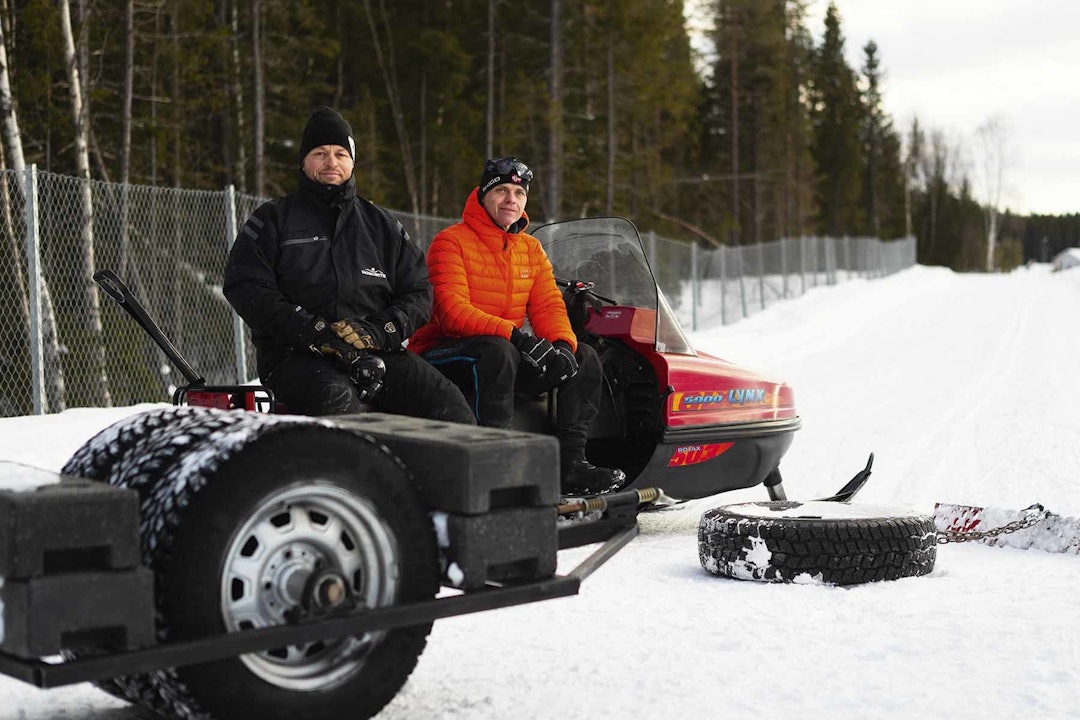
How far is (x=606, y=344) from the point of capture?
20.1 feet

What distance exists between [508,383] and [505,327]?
0.27m

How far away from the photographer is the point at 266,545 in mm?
2818

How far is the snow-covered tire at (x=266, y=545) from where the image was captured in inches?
105

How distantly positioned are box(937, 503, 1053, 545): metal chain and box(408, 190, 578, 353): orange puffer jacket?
1909 mm

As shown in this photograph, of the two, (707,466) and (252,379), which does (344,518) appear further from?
(252,379)

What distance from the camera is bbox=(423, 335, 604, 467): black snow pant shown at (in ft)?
17.3

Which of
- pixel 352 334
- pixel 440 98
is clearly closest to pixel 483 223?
pixel 352 334

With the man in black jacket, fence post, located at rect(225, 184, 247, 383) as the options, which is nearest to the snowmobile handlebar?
the man in black jacket

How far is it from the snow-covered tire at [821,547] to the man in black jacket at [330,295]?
114 cm

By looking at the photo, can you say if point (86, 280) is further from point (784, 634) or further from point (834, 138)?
point (834, 138)

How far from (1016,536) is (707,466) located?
56.2 inches

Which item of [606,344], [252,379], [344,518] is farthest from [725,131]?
[344,518]

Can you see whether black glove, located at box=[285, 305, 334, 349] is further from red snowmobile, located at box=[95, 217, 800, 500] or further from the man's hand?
red snowmobile, located at box=[95, 217, 800, 500]

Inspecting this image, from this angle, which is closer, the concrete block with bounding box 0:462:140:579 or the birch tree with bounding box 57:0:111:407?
the concrete block with bounding box 0:462:140:579
